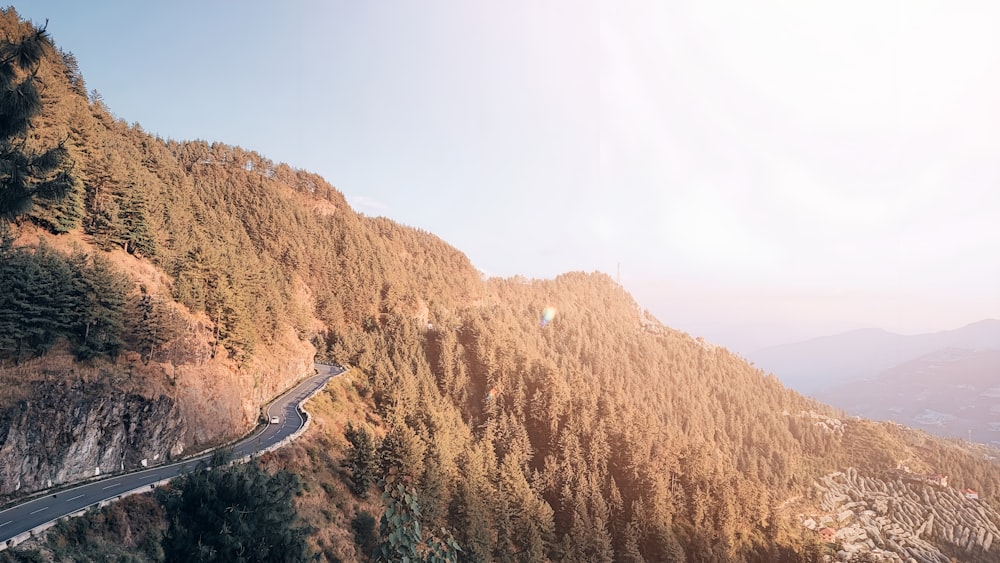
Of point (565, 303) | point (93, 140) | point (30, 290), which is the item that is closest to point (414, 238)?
point (565, 303)

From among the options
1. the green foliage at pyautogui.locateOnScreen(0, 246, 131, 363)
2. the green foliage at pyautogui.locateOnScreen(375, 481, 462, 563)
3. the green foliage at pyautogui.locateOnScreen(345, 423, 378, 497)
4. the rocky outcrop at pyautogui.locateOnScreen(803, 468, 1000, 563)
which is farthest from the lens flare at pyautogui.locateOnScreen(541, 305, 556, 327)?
the green foliage at pyautogui.locateOnScreen(375, 481, 462, 563)

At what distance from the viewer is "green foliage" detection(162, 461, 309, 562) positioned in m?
11.6

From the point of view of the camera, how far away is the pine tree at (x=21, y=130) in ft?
39.9

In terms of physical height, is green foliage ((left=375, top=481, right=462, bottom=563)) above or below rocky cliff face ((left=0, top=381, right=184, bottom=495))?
above

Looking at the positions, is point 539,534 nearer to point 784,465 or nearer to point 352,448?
point 352,448

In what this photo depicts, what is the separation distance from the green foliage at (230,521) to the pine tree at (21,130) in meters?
9.22

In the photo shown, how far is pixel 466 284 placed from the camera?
117 metres

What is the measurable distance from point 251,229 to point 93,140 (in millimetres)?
37516

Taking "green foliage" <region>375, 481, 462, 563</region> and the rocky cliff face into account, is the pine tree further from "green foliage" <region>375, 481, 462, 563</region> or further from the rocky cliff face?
the rocky cliff face

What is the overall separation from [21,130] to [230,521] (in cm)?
1264

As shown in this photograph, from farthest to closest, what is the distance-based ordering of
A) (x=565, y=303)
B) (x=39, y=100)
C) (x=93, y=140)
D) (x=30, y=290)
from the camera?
1. (x=565, y=303)
2. (x=93, y=140)
3. (x=30, y=290)
4. (x=39, y=100)

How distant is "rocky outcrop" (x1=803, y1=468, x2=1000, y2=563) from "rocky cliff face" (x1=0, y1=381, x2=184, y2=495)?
100m

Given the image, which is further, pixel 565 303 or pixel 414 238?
pixel 565 303

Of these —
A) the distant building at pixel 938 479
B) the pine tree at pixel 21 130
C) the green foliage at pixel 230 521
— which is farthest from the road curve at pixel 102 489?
the distant building at pixel 938 479
